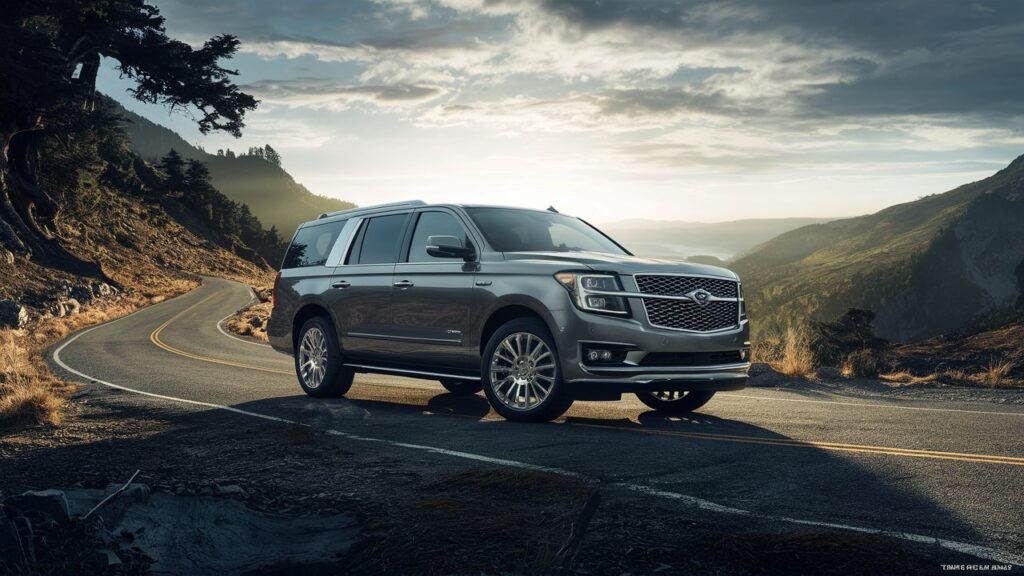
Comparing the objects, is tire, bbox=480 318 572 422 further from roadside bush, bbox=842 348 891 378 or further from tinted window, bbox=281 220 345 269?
roadside bush, bbox=842 348 891 378

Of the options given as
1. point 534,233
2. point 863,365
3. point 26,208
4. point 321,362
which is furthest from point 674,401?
point 26,208

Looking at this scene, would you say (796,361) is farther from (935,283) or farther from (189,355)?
(935,283)

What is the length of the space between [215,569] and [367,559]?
647 millimetres

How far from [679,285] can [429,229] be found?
9.68 ft

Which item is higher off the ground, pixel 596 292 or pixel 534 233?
pixel 534 233

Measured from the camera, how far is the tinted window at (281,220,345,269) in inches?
433

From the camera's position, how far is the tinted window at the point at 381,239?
9.93 metres

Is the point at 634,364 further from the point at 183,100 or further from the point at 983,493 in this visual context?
the point at 183,100

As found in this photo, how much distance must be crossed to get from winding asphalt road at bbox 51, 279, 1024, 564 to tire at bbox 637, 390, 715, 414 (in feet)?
0.55

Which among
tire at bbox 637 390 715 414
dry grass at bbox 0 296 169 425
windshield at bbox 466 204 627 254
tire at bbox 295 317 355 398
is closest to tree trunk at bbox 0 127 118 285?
dry grass at bbox 0 296 169 425

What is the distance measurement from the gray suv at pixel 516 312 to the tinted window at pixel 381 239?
2cm

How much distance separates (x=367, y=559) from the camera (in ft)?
12.4

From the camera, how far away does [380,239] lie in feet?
33.4

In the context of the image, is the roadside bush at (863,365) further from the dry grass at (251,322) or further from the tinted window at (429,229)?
the dry grass at (251,322)
